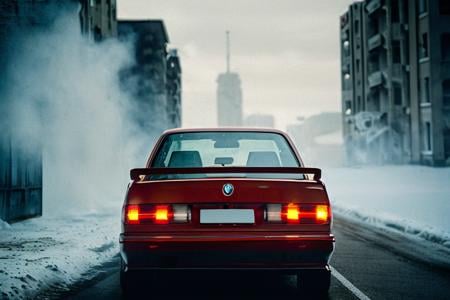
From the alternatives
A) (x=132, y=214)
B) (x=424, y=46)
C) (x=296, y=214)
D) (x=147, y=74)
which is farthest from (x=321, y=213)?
(x=147, y=74)

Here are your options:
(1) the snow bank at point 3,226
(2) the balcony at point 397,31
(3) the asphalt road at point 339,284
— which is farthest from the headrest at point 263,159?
(2) the balcony at point 397,31

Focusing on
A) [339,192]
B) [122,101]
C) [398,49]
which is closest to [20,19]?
[339,192]

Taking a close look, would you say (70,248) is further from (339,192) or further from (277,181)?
(339,192)

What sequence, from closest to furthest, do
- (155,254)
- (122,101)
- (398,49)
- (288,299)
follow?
(155,254) < (288,299) < (398,49) < (122,101)

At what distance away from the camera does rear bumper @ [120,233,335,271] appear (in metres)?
4.49

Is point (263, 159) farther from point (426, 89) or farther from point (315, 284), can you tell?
point (426, 89)

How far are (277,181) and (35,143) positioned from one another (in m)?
10.5

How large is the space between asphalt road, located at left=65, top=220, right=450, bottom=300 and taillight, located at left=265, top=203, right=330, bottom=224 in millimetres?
754

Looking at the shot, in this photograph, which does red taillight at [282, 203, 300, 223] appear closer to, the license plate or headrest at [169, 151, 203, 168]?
the license plate

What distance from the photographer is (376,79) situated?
45000 millimetres

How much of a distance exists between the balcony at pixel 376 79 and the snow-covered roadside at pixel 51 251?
35097 mm

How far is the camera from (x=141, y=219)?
15.1 ft

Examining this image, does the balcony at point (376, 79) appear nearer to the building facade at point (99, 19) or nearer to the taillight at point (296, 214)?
the building facade at point (99, 19)

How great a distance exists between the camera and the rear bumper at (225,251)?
449 centimetres
